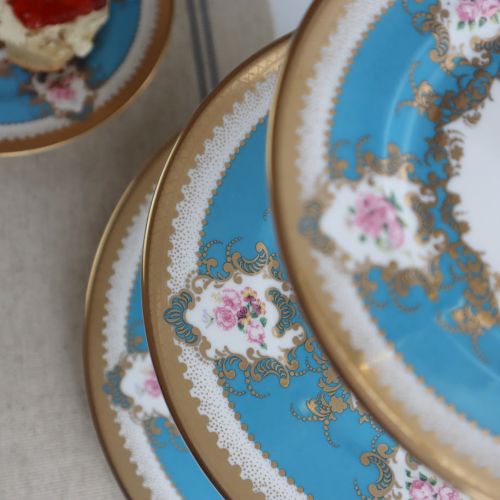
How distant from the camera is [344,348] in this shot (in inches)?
11.2

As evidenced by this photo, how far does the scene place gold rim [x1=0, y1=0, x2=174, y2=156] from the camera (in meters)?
0.61

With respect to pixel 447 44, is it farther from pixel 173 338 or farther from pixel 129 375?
pixel 129 375

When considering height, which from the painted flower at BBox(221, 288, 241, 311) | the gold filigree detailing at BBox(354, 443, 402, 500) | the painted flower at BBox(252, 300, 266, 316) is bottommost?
the gold filigree detailing at BBox(354, 443, 402, 500)

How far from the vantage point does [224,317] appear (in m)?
0.50

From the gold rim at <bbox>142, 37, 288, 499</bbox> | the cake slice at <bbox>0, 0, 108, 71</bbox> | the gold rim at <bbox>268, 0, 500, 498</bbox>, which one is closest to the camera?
the gold rim at <bbox>268, 0, 500, 498</bbox>

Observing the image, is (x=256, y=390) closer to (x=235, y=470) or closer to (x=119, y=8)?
(x=235, y=470)

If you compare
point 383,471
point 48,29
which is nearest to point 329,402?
point 383,471

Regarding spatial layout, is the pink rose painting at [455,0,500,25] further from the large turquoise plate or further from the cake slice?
the cake slice

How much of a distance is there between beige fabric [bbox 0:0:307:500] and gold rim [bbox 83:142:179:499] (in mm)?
40

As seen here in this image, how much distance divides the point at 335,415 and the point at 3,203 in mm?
398

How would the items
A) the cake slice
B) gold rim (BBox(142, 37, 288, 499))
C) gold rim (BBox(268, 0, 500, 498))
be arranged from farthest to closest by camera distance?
the cake slice → gold rim (BBox(142, 37, 288, 499)) → gold rim (BBox(268, 0, 500, 498))

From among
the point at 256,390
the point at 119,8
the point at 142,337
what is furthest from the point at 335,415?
the point at 119,8

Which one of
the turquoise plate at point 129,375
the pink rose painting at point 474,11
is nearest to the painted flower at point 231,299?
the turquoise plate at point 129,375

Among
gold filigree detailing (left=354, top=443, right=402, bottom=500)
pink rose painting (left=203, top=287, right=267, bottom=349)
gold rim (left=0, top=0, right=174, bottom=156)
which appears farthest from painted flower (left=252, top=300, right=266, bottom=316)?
gold rim (left=0, top=0, right=174, bottom=156)
